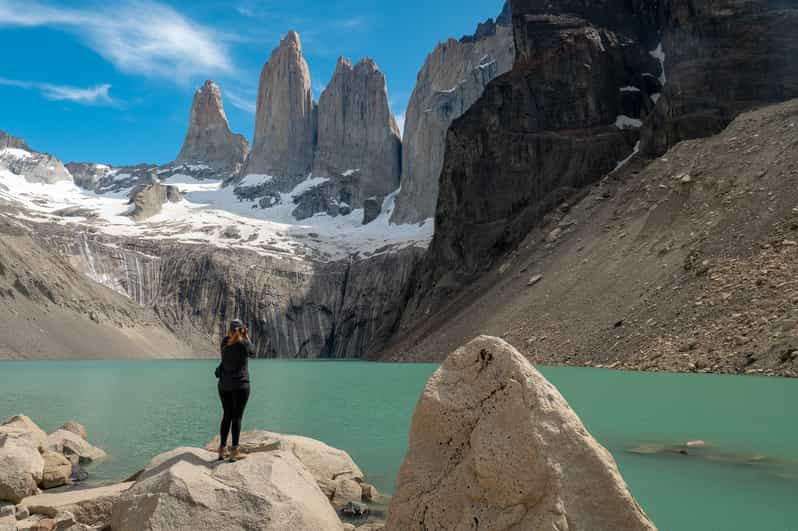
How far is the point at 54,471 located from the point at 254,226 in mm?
138074

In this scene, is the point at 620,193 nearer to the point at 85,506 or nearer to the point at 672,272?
the point at 672,272

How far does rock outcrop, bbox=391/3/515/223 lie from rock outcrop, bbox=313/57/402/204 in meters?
21.8

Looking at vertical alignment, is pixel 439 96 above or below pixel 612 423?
above

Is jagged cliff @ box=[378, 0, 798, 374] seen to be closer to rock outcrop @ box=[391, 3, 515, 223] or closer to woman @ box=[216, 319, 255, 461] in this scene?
woman @ box=[216, 319, 255, 461]

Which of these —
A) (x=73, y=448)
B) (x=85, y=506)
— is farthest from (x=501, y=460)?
(x=73, y=448)

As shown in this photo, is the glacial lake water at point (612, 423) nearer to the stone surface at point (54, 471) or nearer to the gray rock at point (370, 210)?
the stone surface at point (54, 471)

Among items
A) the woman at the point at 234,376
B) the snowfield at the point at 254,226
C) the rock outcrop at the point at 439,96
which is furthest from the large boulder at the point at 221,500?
the rock outcrop at the point at 439,96

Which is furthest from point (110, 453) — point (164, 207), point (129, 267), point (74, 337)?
point (164, 207)

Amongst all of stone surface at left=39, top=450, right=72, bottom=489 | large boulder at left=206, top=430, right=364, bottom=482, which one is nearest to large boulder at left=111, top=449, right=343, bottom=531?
large boulder at left=206, top=430, right=364, bottom=482

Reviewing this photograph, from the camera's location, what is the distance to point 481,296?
179ft

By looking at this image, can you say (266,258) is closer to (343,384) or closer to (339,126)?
(339,126)

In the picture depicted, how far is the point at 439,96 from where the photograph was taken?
422 ft

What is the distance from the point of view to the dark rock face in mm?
54531

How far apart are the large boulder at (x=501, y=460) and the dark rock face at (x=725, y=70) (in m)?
54.0
